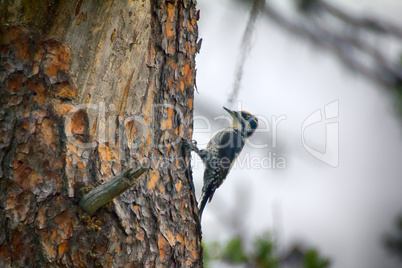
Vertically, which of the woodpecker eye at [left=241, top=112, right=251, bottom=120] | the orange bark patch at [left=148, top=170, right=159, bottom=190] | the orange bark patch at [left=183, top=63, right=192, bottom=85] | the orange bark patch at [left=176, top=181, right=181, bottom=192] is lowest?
the orange bark patch at [left=176, top=181, right=181, bottom=192]

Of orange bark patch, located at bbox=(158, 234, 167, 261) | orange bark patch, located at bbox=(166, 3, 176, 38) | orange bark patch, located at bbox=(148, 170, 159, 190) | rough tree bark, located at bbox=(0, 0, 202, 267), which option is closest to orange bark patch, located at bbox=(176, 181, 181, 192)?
rough tree bark, located at bbox=(0, 0, 202, 267)

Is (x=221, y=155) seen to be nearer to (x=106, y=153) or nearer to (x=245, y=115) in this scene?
(x=245, y=115)

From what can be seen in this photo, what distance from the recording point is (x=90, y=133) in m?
1.94

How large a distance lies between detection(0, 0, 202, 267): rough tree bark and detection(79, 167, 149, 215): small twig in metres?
0.07

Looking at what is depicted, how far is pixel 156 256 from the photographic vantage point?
6.47 feet

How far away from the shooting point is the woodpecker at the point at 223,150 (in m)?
4.18

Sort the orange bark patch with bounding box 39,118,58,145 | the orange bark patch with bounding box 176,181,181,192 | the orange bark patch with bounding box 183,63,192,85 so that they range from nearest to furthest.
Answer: the orange bark patch with bounding box 39,118,58,145 → the orange bark patch with bounding box 176,181,181,192 → the orange bark patch with bounding box 183,63,192,85

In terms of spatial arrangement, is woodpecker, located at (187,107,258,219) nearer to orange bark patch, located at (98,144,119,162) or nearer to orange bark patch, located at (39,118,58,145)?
orange bark patch, located at (98,144,119,162)

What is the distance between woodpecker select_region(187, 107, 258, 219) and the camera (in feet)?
13.7

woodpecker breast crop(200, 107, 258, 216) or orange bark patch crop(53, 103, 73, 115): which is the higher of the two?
orange bark patch crop(53, 103, 73, 115)

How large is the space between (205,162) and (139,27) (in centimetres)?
240

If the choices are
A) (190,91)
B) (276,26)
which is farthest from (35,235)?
(276,26)

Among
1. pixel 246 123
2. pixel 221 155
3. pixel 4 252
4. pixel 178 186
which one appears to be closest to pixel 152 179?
pixel 178 186

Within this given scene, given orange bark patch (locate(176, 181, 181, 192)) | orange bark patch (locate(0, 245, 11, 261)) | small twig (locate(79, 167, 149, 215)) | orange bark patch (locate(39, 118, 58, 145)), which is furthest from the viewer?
orange bark patch (locate(176, 181, 181, 192))
